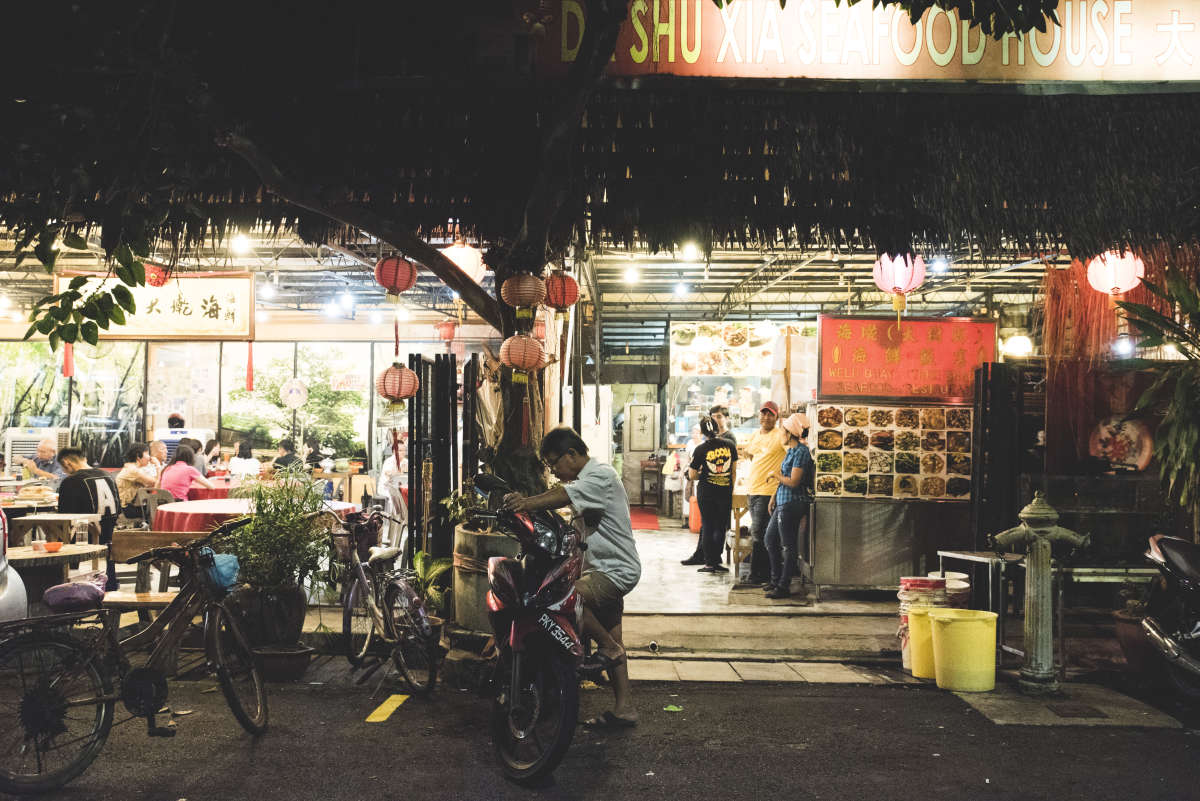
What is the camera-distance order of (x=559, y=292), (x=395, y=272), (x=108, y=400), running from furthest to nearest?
(x=108, y=400) < (x=395, y=272) < (x=559, y=292)

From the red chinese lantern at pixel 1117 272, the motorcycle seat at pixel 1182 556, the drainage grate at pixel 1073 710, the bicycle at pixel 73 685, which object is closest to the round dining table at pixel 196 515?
the bicycle at pixel 73 685

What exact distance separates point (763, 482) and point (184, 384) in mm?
17310

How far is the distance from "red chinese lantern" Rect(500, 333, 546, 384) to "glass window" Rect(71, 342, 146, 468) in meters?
18.0

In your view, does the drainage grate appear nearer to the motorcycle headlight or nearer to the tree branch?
the motorcycle headlight

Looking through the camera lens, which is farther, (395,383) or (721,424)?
(721,424)

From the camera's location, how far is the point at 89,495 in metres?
10.6

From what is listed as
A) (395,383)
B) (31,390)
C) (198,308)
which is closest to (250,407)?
(31,390)

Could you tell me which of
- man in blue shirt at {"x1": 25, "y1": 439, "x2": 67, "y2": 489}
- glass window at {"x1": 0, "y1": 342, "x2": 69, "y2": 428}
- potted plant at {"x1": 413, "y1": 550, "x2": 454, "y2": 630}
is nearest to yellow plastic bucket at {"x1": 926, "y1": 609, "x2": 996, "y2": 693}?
potted plant at {"x1": 413, "y1": 550, "x2": 454, "y2": 630}

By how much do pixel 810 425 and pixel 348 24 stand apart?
658 cm

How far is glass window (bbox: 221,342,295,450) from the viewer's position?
74.5 feet

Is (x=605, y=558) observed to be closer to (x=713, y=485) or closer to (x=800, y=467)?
(x=800, y=467)

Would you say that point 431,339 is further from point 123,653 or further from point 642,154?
point 123,653

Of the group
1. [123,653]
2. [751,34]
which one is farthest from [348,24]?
[123,653]

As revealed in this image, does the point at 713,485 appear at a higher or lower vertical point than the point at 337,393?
lower
